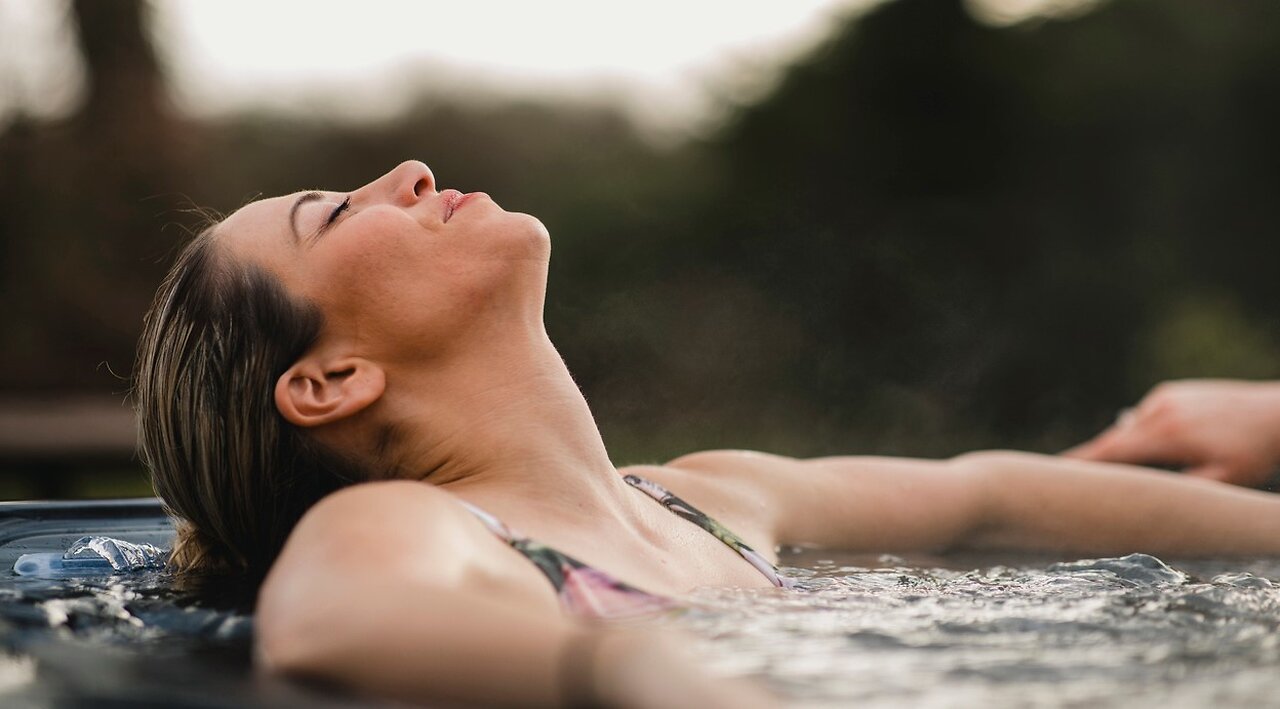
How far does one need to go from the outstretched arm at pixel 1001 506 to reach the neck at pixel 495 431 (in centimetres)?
67

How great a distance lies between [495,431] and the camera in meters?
2.08

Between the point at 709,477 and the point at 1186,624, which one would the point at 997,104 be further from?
the point at 1186,624

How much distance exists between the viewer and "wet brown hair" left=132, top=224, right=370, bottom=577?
210cm

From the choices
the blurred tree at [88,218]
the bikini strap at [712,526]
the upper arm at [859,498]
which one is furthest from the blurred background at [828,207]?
the bikini strap at [712,526]

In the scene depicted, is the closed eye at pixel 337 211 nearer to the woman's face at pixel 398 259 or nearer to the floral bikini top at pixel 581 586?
the woman's face at pixel 398 259

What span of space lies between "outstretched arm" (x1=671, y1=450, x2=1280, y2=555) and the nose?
916mm

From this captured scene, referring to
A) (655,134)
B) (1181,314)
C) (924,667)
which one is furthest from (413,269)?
(655,134)

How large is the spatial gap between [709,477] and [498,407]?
0.71 meters

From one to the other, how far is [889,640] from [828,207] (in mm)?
7692

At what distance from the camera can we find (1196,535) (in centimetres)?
279

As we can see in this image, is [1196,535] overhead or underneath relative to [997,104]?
underneath

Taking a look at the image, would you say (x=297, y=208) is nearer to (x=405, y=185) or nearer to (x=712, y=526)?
(x=405, y=185)

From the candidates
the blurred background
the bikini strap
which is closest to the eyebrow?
the bikini strap

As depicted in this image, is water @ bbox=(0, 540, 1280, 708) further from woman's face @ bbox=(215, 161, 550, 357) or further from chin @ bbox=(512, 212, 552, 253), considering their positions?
chin @ bbox=(512, 212, 552, 253)
